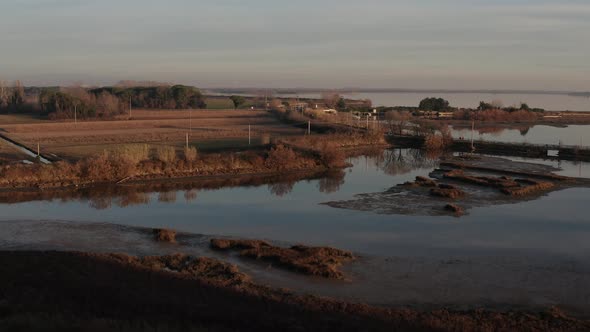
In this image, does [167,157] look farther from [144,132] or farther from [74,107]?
[74,107]

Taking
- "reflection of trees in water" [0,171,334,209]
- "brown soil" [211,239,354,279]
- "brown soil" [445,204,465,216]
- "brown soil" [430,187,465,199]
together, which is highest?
"brown soil" [430,187,465,199]

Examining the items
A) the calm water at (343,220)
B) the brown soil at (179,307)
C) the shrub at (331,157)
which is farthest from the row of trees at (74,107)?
the brown soil at (179,307)

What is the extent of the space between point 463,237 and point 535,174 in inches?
506

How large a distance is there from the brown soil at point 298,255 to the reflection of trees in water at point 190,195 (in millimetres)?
7325

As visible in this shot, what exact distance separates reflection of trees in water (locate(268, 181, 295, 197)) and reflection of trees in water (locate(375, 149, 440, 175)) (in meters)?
5.76

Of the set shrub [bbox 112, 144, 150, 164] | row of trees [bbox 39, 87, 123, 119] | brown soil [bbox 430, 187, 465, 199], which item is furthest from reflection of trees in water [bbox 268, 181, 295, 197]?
row of trees [bbox 39, 87, 123, 119]

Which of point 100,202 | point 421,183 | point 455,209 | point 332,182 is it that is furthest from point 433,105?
point 100,202

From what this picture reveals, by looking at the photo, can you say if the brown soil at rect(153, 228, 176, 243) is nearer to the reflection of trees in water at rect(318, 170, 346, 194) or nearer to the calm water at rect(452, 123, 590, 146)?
the reflection of trees in water at rect(318, 170, 346, 194)

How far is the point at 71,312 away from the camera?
30.2ft

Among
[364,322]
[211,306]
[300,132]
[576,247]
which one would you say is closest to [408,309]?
[364,322]

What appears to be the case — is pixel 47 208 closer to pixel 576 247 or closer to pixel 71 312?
pixel 71 312

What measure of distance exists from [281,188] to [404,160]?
12.1 meters

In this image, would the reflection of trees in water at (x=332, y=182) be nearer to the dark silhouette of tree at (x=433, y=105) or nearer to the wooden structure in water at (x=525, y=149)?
the wooden structure in water at (x=525, y=149)

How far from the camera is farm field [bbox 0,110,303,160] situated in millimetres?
36719
